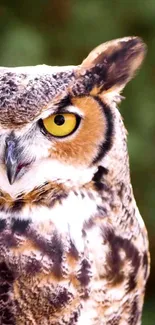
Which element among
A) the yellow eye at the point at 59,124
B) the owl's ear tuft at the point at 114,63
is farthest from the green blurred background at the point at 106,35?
the yellow eye at the point at 59,124

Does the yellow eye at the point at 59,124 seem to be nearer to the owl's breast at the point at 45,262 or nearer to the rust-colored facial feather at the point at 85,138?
the rust-colored facial feather at the point at 85,138

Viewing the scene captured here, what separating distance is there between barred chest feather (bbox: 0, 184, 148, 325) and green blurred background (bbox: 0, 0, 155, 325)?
1391 millimetres

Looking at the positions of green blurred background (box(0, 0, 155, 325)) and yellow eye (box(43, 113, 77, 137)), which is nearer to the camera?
yellow eye (box(43, 113, 77, 137))

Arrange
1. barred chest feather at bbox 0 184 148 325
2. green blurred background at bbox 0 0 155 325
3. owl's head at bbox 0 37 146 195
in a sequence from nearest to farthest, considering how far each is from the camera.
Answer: owl's head at bbox 0 37 146 195, barred chest feather at bbox 0 184 148 325, green blurred background at bbox 0 0 155 325

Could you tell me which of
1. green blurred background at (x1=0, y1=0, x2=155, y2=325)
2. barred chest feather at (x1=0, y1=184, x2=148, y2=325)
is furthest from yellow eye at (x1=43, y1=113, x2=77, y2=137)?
green blurred background at (x1=0, y1=0, x2=155, y2=325)

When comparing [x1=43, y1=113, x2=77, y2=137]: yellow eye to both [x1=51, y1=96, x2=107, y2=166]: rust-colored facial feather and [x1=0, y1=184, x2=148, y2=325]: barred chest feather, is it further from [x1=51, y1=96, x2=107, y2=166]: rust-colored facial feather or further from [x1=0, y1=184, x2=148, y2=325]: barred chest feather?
[x1=0, y1=184, x2=148, y2=325]: barred chest feather

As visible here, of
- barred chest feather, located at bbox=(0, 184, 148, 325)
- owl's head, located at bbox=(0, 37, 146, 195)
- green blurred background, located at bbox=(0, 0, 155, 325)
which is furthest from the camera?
green blurred background, located at bbox=(0, 0, 155, 325)

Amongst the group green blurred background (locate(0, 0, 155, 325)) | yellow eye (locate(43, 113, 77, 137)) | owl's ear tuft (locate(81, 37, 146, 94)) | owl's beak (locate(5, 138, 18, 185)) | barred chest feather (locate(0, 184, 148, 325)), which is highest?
green blurred background (locate(0, 0, 155, 325))

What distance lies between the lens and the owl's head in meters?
Result: 1.79

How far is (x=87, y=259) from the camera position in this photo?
1.93 meters

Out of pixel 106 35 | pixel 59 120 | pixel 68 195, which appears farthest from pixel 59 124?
pixel 106 35

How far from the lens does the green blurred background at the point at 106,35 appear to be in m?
3.42

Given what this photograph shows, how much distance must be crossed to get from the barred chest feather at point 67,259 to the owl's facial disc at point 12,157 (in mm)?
105

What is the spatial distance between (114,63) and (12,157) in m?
0.26
